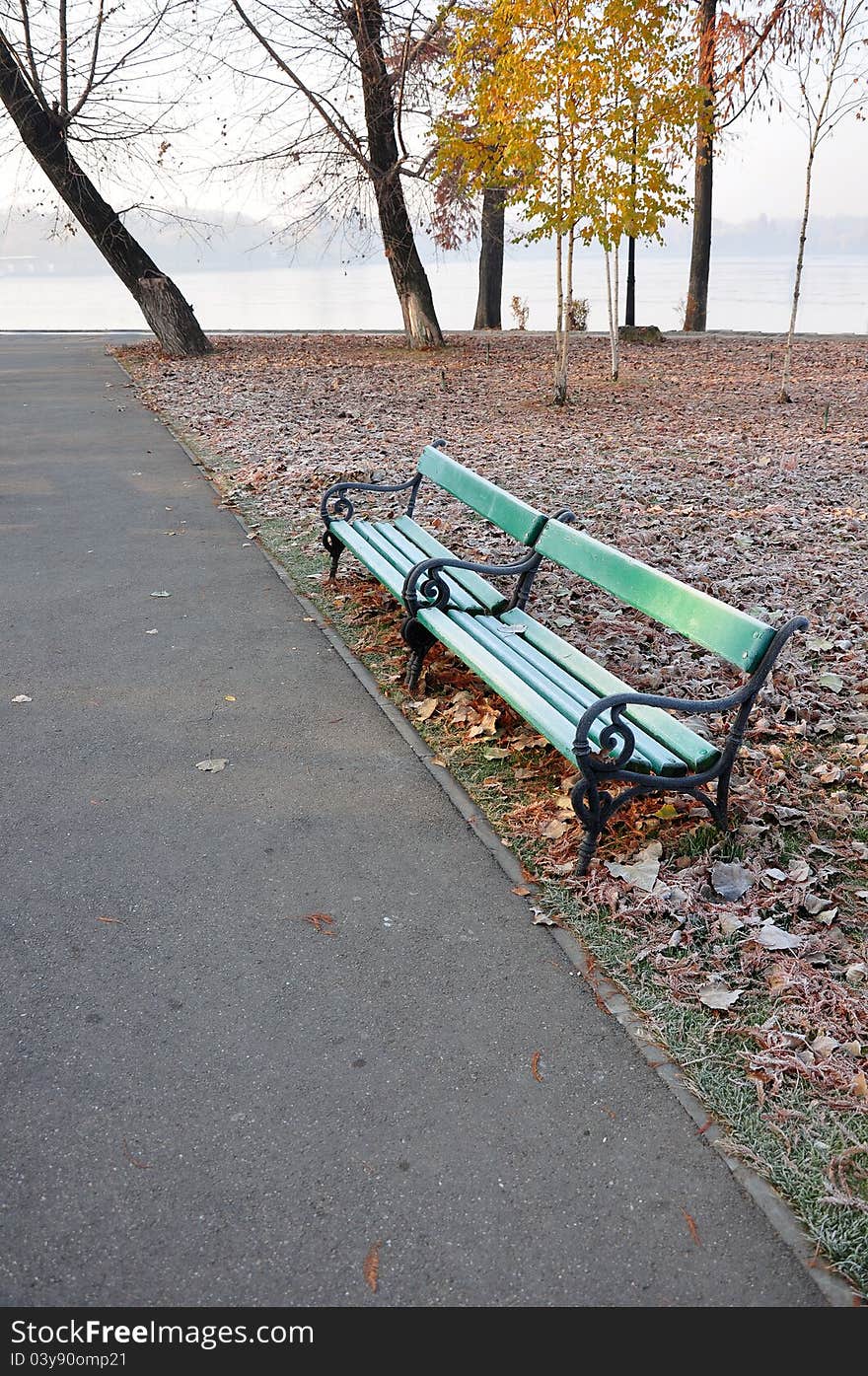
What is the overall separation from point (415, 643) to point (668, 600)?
157 cm

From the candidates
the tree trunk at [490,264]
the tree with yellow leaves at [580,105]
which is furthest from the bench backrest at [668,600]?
the tree trunk at [490,264]

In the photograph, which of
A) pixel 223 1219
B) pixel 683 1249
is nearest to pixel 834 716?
pixel 683 1249

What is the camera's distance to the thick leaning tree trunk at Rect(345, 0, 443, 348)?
17391 mm

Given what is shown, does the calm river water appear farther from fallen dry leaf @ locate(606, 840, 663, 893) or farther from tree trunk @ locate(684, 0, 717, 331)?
fallen dry leaf @ locate(606, 840, 663, 893)

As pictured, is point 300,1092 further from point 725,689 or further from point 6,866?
point 725,689

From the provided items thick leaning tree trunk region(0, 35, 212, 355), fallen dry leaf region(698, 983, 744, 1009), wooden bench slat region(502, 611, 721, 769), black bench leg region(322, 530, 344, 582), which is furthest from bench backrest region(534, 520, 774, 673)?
thick leaning tree trunk region(0, 35, 212, 355)

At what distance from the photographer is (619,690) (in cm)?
416

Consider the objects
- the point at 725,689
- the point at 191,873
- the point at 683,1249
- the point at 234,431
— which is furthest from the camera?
the point at 234,431

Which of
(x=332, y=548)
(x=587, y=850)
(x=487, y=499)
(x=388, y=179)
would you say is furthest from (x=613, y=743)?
(x=388, y=179)

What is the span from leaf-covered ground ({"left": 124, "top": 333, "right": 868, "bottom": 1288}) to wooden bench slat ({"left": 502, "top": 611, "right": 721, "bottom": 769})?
1.22ft

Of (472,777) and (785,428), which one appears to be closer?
(472,777)
